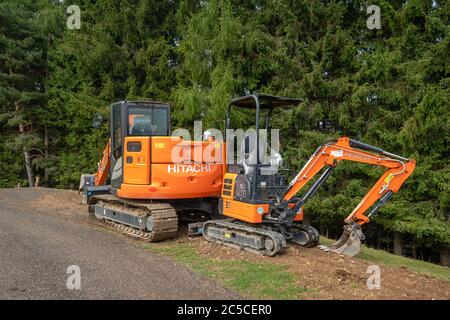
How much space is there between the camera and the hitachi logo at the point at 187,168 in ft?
28.4

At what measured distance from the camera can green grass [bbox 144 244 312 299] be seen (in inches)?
225

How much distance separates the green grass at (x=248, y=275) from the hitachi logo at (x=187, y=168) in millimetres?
1694

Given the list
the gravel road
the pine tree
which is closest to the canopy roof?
the gravel road

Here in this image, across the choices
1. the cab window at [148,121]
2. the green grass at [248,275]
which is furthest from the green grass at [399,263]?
the cab window at [148,121]

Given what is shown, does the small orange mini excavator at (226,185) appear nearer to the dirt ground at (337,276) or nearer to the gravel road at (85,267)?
the dirt ground at (337,276)

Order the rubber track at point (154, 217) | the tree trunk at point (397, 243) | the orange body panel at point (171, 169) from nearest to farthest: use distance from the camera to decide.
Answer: the rubber track at point (154, 217) → the orange body panel at point (171, 169) → the tree trunk at point (397, 243)

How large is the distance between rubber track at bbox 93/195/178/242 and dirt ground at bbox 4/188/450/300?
497 mm

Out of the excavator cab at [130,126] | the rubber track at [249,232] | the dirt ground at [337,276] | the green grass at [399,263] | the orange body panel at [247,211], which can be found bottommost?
the green grass at [399,263]

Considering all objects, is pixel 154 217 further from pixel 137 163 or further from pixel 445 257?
pixel 445 257

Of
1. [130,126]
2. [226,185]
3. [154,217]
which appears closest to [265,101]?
[226,185]

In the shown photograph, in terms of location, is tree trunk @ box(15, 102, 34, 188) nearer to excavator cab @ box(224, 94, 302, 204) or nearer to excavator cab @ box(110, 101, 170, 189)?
excavator cab @ box(110, 101, 170, 189)

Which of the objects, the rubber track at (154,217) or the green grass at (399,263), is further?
the rubber track at (154,217)
